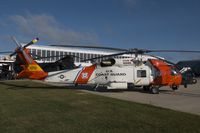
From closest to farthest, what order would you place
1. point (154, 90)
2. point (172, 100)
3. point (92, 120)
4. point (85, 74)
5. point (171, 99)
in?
1. point (92, 120)
2. point (172, 100)
3. point (171, 99)
4. point (154, 90)
5. point (85, 74)

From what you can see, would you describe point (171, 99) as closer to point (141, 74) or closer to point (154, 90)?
point (154, 90)

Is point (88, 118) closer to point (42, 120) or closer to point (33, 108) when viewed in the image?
point (42, 120)

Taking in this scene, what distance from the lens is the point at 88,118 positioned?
862cm

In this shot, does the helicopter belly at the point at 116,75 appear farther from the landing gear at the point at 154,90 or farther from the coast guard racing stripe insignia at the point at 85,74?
the landing gear at the point at 154,90

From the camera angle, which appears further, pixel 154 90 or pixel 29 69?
pixel 29 69

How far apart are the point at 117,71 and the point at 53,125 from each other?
11.8 meters

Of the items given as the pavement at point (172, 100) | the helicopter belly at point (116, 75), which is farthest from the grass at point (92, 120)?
the helicopter belly at point (116, 75)

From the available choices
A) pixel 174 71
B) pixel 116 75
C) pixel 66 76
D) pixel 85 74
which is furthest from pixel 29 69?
pixel 174 71

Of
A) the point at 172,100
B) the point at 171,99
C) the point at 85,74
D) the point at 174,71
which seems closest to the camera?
the point at 172,100

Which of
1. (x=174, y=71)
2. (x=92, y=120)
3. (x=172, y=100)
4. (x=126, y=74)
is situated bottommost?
(x=92, y=120)

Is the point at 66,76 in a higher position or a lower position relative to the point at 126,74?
lower

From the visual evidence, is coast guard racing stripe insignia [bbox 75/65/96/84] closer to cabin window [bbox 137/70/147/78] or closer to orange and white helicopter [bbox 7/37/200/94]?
orange and white helicopter [bbox 7/37/200/94]

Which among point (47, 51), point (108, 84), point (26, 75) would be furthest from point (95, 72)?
point (47, 51)

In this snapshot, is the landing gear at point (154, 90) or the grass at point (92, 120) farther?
the landing gear at point (154, 90)
